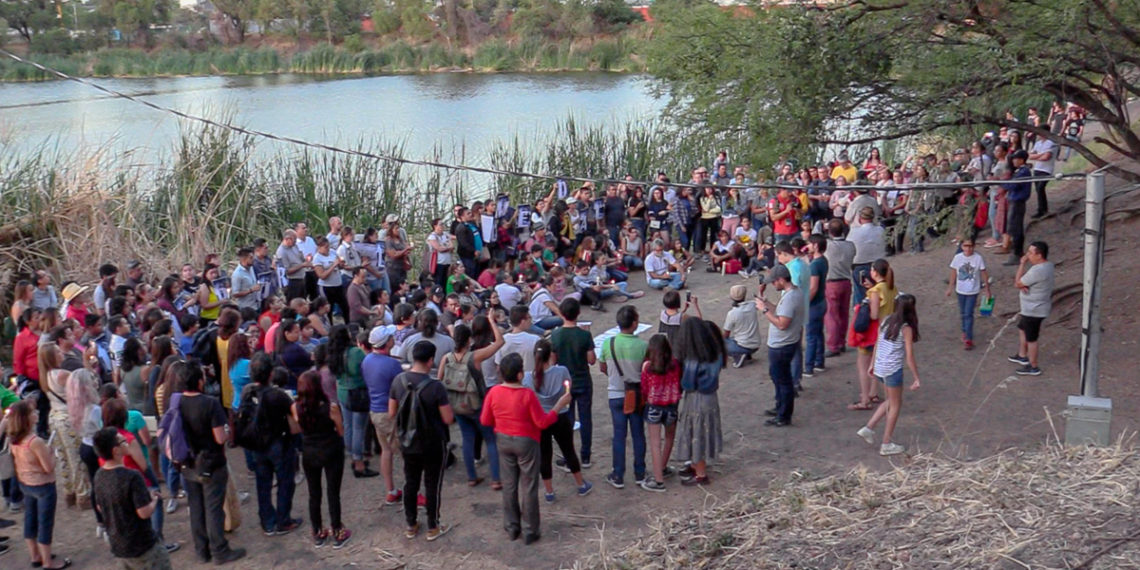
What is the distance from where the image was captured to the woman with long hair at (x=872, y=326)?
9188 millimetres

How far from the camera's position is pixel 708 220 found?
16.7m

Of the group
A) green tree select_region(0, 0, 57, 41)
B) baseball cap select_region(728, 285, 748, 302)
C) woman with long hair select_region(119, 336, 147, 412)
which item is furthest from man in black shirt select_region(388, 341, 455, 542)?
green tree select_region(0, 0, 57, 41)

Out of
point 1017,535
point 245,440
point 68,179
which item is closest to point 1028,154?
point 1017,535

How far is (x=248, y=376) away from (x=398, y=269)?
546cm

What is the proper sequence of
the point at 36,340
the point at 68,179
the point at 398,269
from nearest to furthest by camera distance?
the point at 36,340, the point at 398,269, the point at 68,179

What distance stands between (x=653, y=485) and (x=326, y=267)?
5696 mm

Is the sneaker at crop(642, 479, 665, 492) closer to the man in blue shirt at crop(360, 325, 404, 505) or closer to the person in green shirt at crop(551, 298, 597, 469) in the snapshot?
the person in green shirt at crop(551, 298, 597, 469)

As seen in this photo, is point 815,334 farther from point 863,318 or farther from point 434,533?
point 434,533

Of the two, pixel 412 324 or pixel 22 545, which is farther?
pixel 412 324

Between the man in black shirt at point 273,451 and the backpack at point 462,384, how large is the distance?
46.5 inches

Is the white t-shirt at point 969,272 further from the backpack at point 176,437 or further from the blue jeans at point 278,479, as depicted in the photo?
the backpack at point 176,437

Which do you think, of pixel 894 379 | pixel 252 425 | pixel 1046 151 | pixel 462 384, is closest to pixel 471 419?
pixel 462 384

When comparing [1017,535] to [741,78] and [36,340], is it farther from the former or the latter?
[36,340]

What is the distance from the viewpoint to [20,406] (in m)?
6.62
